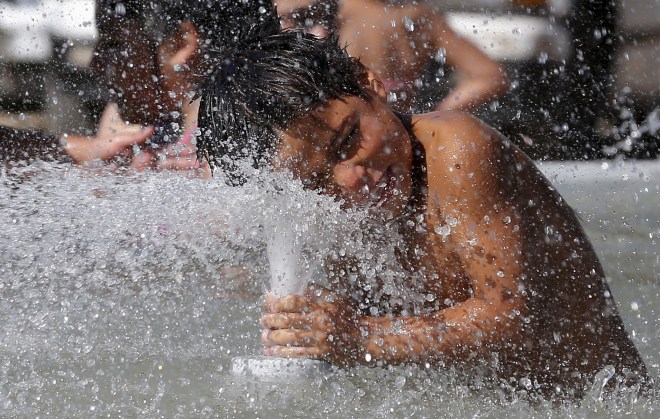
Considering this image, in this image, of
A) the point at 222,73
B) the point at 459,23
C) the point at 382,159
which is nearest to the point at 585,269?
the point at 382,159

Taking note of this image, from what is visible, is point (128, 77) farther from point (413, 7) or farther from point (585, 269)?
point (585, 269)

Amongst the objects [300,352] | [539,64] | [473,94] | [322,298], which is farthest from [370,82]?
[539,64]

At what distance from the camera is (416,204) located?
2.23 meters

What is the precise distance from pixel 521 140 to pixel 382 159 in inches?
120

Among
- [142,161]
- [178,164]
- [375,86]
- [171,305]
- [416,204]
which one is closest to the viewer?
[416,204]

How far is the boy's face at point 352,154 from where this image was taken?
207 centimetres

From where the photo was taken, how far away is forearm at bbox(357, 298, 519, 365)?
2.06m

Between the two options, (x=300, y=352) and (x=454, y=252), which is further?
(x=454, y=252)

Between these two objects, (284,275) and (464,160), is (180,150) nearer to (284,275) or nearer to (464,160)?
(284,275)

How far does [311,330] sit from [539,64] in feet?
13.5

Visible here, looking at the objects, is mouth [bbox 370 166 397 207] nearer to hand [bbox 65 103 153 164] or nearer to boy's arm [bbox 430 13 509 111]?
boy's arm [bbox 430 13 509 111]

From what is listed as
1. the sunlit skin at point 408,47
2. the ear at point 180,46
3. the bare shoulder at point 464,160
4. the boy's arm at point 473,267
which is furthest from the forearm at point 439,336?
the ear at point 180,46

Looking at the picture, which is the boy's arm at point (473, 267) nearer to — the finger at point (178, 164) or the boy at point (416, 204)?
the boy at point (416, 204)

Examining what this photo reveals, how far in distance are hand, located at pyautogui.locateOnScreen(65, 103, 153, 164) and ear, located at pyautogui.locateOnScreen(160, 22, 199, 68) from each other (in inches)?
11.9
